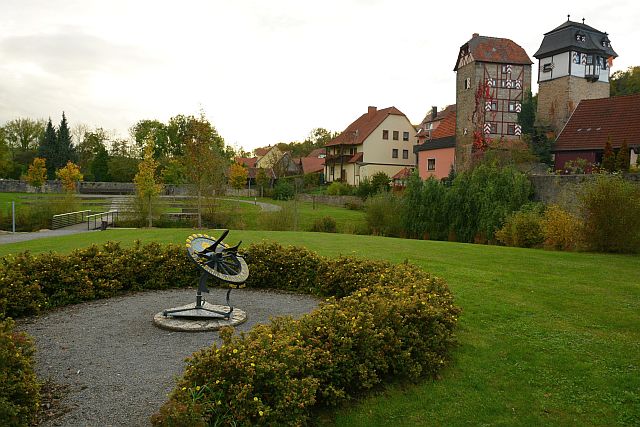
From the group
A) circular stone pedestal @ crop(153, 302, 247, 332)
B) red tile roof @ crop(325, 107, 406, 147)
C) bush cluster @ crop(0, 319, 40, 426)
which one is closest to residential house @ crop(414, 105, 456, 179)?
red tile roof @ crop(325, 107, 406, 147)

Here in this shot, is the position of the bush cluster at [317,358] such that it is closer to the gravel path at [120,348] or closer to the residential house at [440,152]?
the gravel path at [120,348]

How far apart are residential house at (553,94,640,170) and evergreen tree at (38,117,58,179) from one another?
213 ft

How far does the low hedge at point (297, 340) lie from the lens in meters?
4.83

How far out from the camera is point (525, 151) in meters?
37.9

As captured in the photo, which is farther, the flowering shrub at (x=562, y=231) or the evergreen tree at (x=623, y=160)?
the evergreen tree at (x=623, y=160)

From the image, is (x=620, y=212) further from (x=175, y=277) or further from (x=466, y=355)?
(x=175, y=277)

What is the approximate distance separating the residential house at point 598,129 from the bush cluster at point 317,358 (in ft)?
110

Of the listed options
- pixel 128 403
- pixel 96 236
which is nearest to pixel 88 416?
pixel 128 403

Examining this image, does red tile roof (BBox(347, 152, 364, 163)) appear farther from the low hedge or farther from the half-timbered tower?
the low hedge

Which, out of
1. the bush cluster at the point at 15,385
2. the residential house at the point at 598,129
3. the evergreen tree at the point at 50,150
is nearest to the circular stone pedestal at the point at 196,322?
the bush cluster at the point at 15,385

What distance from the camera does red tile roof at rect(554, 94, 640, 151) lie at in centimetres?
3572

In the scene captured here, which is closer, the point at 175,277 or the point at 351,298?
the point at 351,298

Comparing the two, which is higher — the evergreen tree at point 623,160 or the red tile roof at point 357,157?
the red tile roof at point 357,157

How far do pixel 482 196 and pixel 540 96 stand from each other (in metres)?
22.0
